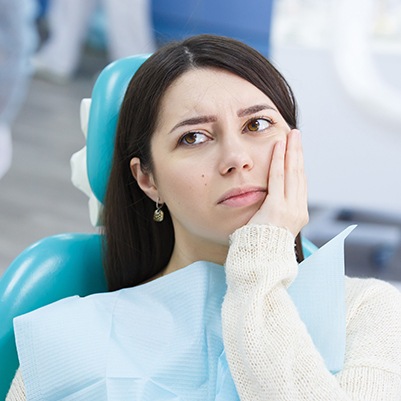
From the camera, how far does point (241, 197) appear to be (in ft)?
4.12

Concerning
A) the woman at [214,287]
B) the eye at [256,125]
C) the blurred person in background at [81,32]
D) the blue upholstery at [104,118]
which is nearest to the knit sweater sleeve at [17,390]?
the woman at [214,287]

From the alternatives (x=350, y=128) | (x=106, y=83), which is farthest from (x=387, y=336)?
(x=350, y=128)

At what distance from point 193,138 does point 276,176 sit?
5.1 inches

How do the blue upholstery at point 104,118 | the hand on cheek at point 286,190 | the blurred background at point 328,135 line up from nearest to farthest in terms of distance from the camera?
1. the hand on cheek at point 286,190
2. the blue upholstery at point 104,118
3. the blurred background at point 328,135

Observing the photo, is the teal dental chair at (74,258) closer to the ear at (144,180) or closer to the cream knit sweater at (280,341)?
the ear at (144,180)

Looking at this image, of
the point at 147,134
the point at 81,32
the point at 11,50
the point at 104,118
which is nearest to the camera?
the point at 147,134

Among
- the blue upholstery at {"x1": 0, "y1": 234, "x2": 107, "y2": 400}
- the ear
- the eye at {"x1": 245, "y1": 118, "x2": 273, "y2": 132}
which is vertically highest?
the eye at {"x1": 245, "y1": 118, "x2": 273, "y2": 132}

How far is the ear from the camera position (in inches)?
55.6

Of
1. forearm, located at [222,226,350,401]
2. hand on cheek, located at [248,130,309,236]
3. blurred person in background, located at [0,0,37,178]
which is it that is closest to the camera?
forearm, located at [222,226,350,401]

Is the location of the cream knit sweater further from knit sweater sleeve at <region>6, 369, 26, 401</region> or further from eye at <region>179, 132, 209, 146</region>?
knit sweater sleeve at <region>6, 369, 26, 401</region>

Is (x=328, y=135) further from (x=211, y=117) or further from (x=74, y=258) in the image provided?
(x=211, y=117)

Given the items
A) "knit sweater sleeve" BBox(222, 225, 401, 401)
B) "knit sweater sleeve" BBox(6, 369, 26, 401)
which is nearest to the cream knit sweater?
"knit sweater sleeve" BBox(222, 225, 401, 401)

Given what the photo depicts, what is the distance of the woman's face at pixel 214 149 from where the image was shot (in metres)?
1.25

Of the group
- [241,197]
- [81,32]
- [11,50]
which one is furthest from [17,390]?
[81,32]
